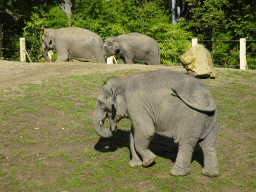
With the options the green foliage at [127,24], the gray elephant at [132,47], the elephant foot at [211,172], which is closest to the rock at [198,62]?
the gray elephant at [132,47]

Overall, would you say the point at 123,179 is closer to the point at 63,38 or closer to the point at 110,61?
the point at 63,38

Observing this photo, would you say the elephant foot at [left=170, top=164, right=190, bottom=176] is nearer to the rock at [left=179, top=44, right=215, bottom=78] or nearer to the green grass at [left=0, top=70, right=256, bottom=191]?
the green grass at [left=0, top=70, right=256, bottom=191]

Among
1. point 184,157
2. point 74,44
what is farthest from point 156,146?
point 74,44

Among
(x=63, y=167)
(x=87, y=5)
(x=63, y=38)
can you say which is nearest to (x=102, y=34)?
(x=87, y=5)

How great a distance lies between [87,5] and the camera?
2194 centimetres

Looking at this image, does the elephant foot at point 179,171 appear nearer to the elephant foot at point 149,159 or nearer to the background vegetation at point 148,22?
the elephant foot at point 149,159

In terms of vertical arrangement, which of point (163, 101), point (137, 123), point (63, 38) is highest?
point (63, 38)

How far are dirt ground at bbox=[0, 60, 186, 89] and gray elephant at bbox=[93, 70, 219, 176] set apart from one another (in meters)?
6.52

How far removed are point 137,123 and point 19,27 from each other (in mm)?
20232

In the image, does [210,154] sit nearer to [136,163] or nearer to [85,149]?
[136,163]

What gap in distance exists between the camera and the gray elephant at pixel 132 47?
15.9 meters

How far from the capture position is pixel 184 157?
6.11 m

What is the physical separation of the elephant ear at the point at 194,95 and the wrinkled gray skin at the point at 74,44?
10741mm

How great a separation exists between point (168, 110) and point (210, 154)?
1032 mm
